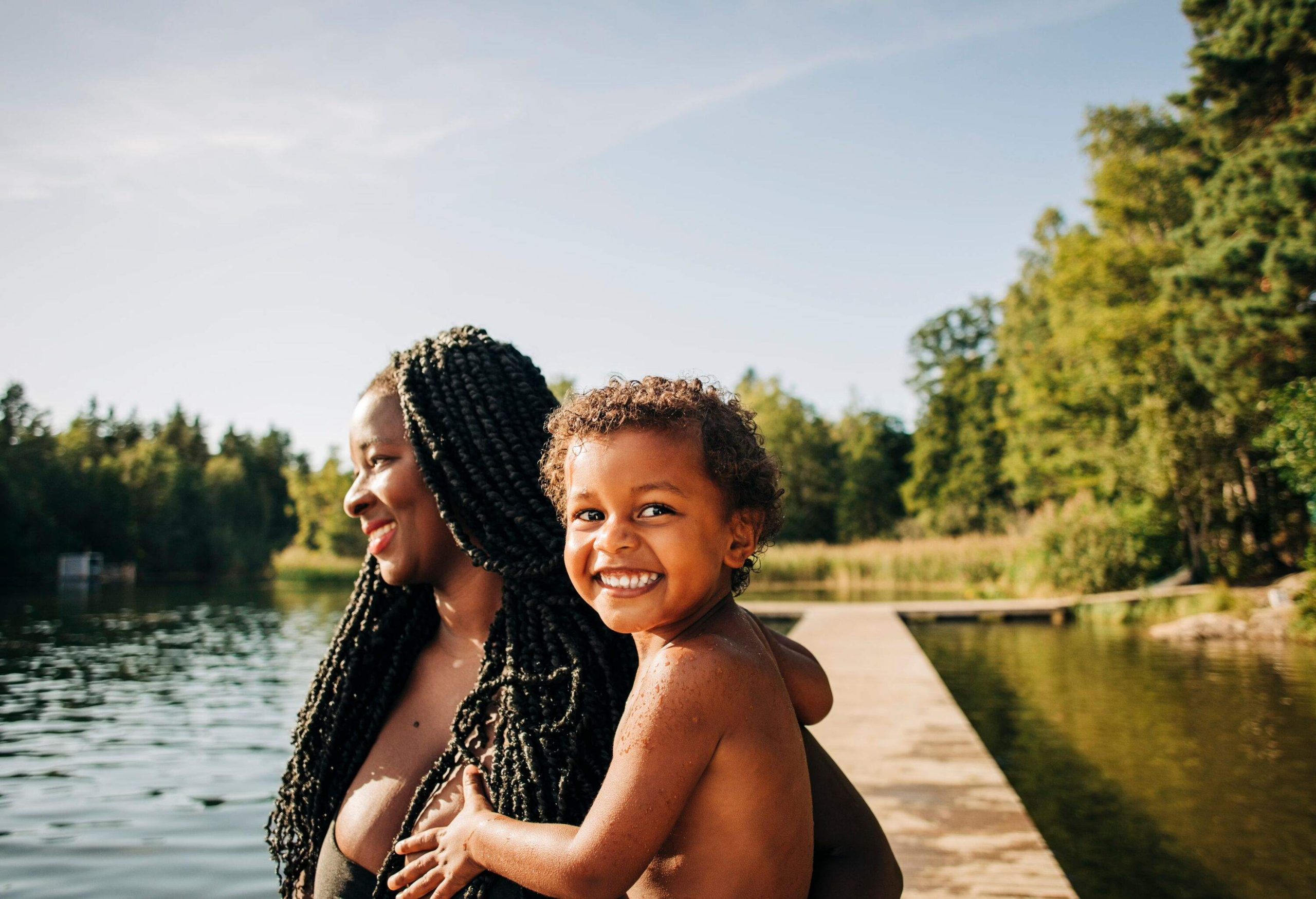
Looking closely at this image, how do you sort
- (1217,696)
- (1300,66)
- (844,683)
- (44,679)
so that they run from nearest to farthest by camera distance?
1. (844,683)
2. (1217,696)
3. (44,679)
4. (1300,66)

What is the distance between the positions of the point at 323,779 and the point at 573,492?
3.22 ft

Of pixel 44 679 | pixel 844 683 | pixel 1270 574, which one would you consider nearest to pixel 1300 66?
pixel 1270 574

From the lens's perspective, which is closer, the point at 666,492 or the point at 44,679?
the point at 666,492

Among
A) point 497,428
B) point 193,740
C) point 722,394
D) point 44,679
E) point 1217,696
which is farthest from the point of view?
point 44,679

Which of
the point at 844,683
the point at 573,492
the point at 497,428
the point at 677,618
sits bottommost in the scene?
the point at 844,683

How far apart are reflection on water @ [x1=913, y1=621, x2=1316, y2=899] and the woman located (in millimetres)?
5214

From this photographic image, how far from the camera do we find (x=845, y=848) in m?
1.45

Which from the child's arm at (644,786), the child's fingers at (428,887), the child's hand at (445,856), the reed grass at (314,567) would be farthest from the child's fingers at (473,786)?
the reed grass at (314,567)

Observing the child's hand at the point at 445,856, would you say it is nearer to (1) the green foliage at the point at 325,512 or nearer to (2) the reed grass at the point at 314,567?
(2) the reed grass at the point at 314,567

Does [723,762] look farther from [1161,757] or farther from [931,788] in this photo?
[1161,757]

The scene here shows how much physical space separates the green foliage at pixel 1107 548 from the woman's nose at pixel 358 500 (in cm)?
2357

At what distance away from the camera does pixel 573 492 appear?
1.36 m

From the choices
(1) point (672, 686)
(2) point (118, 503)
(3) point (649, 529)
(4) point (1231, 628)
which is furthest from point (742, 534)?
(2) point (118, 503)

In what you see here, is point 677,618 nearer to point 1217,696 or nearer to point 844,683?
point 844,683
